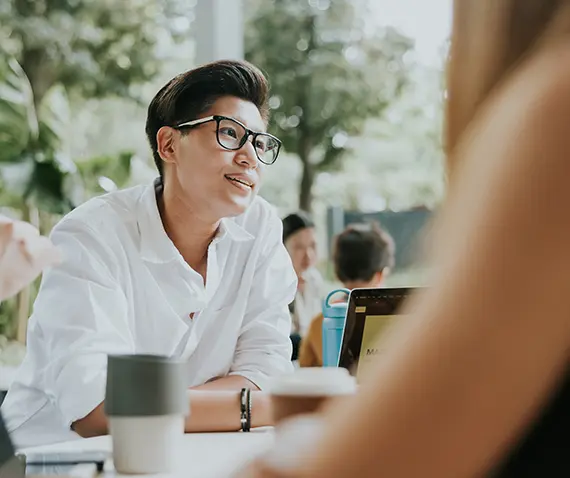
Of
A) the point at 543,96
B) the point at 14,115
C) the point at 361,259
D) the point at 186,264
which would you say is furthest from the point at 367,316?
the point at 14,115

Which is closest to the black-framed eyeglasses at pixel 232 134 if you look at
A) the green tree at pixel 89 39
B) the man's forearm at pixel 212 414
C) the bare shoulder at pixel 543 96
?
the man's forearm at pixel 212 414

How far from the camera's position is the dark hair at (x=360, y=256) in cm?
394

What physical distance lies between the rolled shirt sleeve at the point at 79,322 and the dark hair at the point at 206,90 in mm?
464

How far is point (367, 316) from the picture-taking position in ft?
6.29

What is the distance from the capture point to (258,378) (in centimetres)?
224

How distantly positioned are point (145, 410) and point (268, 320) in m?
1.10

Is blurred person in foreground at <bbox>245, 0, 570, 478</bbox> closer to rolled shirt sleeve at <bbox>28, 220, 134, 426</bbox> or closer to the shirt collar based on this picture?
rolled shirt sleeve at <bbox>28, 220, 134, 426</bbox>

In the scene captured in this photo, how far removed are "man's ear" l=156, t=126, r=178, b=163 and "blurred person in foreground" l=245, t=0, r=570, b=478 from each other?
1882 mm

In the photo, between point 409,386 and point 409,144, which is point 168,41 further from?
point 409,386

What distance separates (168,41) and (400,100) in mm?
1435

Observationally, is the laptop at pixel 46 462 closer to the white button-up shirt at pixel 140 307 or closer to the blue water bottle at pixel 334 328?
the white button-up shirt at pixel 140 307

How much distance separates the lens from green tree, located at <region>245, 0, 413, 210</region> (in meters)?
5.48

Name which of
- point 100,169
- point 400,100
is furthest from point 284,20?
point 100,169

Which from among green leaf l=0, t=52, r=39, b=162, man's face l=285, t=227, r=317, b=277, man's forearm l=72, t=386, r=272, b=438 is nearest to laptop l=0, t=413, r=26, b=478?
man's forearm l=72, t=386, r=272, b=438
